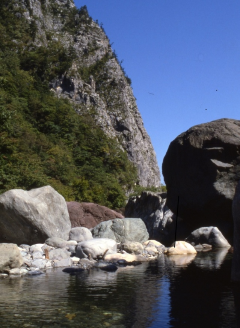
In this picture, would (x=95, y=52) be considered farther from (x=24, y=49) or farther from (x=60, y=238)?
(x=60, y=238)

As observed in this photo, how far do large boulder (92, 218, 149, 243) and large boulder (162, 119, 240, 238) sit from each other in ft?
17.5

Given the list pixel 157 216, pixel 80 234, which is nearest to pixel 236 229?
pixel 80 234

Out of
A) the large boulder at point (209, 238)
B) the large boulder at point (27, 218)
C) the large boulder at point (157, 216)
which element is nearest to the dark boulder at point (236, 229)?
the large boulder at point (27, 218)

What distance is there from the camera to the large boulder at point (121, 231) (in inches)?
749

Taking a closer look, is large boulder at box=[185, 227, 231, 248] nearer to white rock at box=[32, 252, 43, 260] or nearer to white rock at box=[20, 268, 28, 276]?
white rock at box=[32, 252, 43, 260]

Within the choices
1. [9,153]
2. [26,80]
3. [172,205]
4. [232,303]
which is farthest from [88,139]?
[232,303]

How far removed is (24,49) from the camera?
233 feet

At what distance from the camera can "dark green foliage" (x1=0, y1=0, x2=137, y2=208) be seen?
35.0m

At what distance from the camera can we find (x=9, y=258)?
12453 millimetres

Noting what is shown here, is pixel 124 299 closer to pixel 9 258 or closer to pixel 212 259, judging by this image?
pixel 9 258

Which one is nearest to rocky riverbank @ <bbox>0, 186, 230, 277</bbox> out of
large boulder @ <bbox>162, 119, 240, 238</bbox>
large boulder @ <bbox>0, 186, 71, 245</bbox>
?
large boulder @ <bbox>0, 186, 71, 245</bbox>

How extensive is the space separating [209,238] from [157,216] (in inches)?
219

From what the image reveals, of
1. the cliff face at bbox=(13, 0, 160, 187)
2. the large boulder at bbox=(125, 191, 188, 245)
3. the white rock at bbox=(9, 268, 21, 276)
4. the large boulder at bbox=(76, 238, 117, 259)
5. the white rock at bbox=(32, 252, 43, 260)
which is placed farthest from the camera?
the cliff face at bbox=(13, 0, 160, 187)

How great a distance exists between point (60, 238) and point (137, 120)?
81129 millimetres
